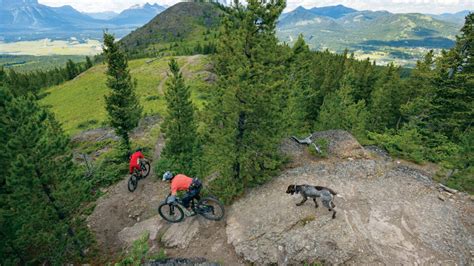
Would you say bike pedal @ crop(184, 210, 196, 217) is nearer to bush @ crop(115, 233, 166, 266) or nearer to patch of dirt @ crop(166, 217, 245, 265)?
patch of dirt @ crop(166, 217, 245, 265)

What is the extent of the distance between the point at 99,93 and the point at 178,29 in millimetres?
116788

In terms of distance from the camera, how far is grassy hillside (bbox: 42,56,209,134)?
142ft

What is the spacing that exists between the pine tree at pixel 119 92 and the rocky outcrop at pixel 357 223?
1248 centimetres

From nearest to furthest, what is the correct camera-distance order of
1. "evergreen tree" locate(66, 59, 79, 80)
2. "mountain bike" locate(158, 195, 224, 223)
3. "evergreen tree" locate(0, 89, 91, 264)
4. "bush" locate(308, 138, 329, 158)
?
"evergreen tree" locate(0, 89, 91, 264)
"mountain bike" locate(158, 195, 224, 223)
"bush" locate(308, 138, 329, 158)
"evergreen tree" locate(66, 59, 79, 80)

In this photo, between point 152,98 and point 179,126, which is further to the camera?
point 152,98

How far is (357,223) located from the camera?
1197cm

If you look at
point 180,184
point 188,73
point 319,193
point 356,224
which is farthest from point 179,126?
point 188,73

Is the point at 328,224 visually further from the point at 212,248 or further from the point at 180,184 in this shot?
the point at 180,184

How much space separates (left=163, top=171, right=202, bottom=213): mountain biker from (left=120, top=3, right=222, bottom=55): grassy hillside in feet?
420

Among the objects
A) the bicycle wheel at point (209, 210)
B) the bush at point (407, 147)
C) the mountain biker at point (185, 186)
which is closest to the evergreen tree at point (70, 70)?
the mountain biker at point (185, 186)

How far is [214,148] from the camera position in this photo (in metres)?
14.2

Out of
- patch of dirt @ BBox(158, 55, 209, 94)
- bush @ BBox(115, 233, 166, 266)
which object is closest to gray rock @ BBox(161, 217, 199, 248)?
bush @ BBox(115, 233, 166, 266)

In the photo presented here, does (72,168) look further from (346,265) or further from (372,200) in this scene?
(372,200)

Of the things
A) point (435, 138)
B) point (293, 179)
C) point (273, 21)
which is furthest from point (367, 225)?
point (435, 138)
